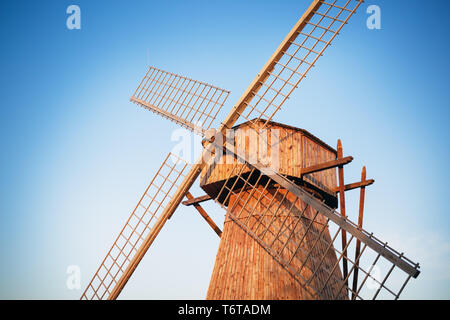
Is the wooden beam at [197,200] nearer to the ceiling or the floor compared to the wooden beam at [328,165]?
nearer to the floor

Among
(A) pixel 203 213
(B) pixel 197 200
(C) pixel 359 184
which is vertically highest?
(C) pixel 359 184

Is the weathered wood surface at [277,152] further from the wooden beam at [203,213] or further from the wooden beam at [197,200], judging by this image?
the wooden beam at [203,213]

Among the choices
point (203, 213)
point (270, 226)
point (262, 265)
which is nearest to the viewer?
point (262, 265)

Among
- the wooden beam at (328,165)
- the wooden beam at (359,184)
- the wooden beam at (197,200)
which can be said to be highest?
the wooden beam at (328,165)

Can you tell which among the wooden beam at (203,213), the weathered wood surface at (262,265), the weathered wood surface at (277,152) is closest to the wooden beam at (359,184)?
the weathered wood surface at (277,152)

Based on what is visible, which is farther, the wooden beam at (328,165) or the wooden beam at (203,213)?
the wooden beam at (203,213)

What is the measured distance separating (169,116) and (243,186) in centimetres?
337

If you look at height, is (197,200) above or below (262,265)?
above

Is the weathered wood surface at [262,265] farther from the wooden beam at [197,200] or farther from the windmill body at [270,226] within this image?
the wooden beam at [197,200]

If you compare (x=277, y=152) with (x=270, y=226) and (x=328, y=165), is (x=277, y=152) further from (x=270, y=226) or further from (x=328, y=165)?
(x=270, y=226)

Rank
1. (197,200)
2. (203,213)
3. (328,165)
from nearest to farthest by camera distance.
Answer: (328,165), (197,200), (203,213)

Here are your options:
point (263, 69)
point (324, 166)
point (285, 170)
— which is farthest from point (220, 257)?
point (263, 69)

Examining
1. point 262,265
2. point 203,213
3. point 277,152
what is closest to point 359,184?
point 277,152

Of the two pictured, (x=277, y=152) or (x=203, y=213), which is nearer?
(x=277, y=152)
